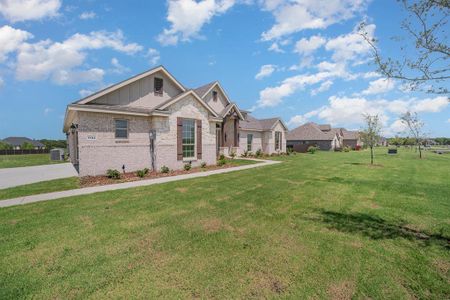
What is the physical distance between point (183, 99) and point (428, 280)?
530 inches

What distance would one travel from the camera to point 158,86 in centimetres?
1481

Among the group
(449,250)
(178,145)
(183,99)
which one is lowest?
(449,250)

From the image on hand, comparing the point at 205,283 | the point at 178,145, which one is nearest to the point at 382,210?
the point at 205,283

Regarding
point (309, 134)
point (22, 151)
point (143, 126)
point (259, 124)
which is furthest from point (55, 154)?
point (309, 134)

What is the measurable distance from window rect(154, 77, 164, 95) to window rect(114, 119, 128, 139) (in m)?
3.39

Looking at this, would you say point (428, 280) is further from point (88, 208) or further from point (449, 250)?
point (88, 208)

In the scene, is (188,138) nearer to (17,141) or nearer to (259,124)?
(259,124)

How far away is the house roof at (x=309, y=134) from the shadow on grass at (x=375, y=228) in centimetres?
4318

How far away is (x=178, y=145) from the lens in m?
14.1

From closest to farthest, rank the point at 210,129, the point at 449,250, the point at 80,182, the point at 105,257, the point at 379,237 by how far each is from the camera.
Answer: the point at 105,257 < the point at 449,250 < the point at 379,237 < the point at 80,182 < the point at 210,129

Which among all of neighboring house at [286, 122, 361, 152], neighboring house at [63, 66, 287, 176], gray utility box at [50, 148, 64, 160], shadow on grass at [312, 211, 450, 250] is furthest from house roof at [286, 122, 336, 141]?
shadow on grass at [312, 211, 450, 250]

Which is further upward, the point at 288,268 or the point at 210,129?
the point at 210,129

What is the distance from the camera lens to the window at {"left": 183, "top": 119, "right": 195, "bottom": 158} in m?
14.7

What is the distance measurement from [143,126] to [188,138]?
311 cm
